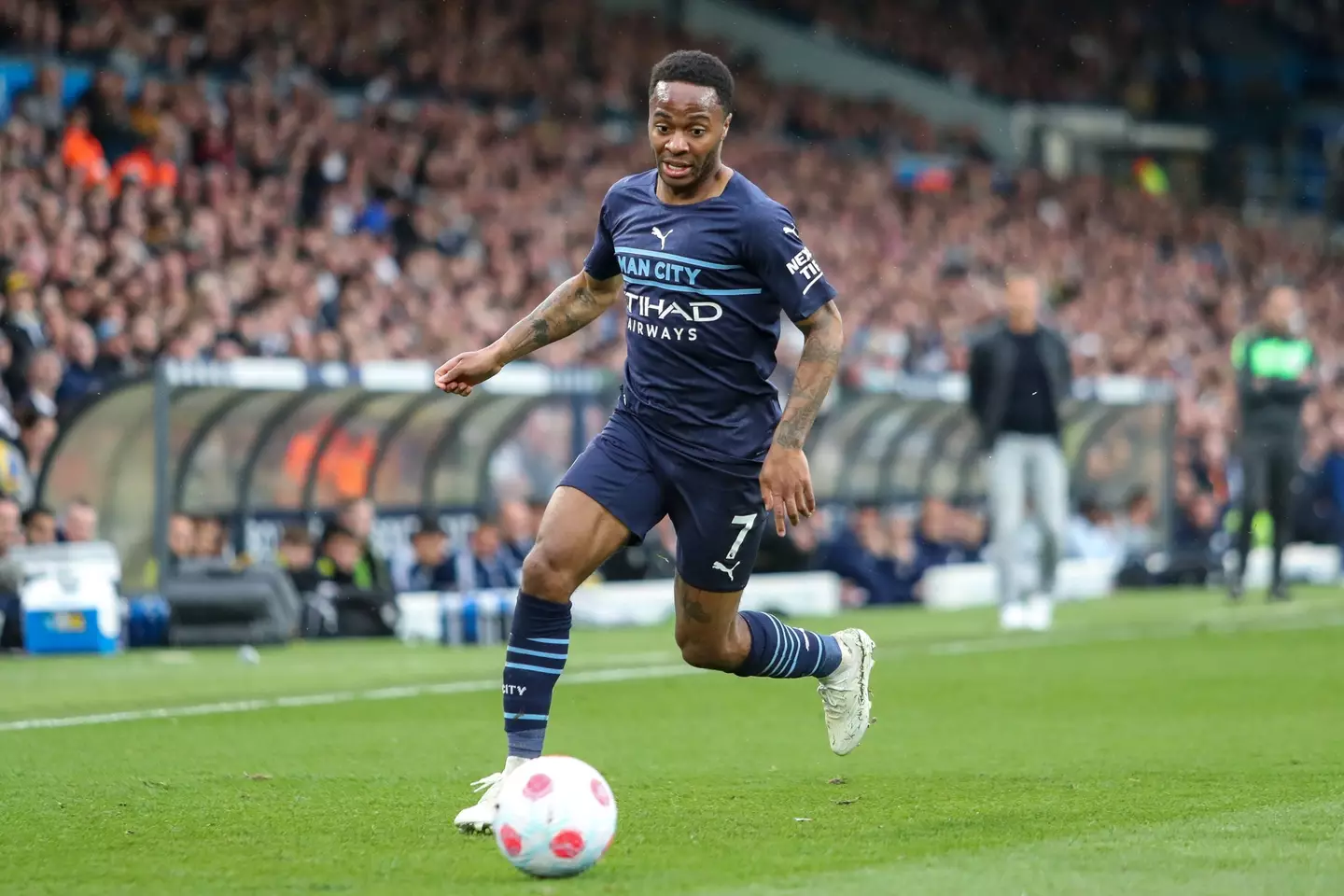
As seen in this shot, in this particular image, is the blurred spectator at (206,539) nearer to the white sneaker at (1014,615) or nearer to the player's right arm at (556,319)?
the white sneaker at (1014,615)

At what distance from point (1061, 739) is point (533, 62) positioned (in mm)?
20518

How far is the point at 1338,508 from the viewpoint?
81.1 feet

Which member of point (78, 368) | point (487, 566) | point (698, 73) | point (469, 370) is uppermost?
point (698, 73)

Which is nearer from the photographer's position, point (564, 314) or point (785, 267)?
point (785, 267)

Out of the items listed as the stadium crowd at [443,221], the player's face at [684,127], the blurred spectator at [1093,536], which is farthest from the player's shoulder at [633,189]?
the blurred spectator at [1093,536]

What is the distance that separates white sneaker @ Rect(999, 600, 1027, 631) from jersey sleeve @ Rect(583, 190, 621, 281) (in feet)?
27.4

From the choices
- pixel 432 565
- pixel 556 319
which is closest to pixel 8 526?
pixel 432 565

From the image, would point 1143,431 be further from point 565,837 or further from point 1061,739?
point 565,837

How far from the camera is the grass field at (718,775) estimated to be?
5.30m

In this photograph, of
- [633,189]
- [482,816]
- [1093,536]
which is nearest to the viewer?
[482,816]

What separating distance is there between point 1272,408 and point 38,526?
8.84 m

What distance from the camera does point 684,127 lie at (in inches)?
249

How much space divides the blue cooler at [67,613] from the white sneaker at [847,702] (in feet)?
23.7

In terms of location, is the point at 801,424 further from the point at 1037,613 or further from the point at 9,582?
the point at 1037,613
